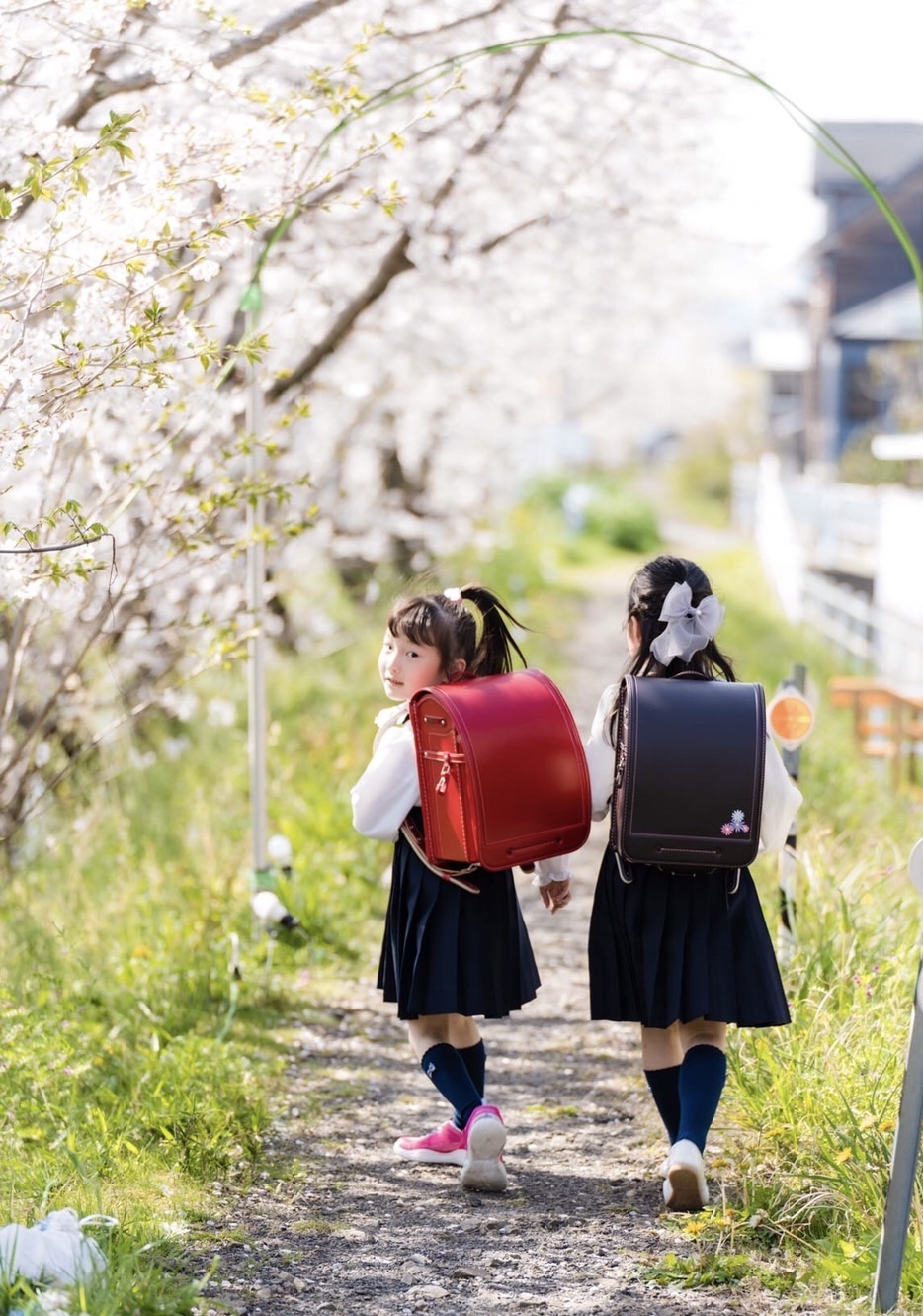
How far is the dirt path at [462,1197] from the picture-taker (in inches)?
108

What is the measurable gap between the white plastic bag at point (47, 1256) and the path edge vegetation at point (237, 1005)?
4 cm

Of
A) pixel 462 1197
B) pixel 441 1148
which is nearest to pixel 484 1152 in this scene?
pixel 462 1197

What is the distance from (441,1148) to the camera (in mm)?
3447

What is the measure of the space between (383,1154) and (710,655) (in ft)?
4.75

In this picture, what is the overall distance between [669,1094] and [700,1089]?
0.14 meters

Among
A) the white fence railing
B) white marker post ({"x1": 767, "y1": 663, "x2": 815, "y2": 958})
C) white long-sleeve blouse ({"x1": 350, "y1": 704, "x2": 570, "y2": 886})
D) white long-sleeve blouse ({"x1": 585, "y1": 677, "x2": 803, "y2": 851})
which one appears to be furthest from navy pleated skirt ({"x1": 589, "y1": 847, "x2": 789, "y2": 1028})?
the white fence railing

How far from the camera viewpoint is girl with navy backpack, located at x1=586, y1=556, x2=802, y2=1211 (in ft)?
10.0

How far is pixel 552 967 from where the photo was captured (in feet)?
16.7

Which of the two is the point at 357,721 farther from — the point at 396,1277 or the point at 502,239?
the point at 396,1277

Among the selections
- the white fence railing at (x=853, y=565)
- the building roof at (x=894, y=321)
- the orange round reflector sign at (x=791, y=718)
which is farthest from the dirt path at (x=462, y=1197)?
the building roof at (x=894, y=321)

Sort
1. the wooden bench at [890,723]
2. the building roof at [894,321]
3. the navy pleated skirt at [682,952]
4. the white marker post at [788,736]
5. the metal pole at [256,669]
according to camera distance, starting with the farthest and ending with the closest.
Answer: the building roof at [894,321] → the wooden bench at [890,723] → the metal pole at [256,669] → the white marker post at [788,736] → the navy pleated skirt at [682,952]

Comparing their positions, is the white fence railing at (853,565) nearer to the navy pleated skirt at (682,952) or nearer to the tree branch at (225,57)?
the tree branch at (225,57)

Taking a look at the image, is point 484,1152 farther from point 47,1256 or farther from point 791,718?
point 791,718

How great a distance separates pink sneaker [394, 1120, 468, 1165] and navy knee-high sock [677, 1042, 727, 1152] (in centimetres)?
58
